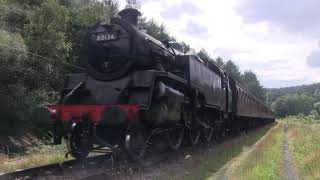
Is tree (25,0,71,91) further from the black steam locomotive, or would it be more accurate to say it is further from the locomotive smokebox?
the locomotive smokebox

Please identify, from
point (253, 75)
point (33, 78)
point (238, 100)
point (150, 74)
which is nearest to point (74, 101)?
point (150, 74)

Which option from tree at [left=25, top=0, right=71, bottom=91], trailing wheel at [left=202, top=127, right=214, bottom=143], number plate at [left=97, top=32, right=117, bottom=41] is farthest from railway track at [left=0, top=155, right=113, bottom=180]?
tree at [left=25, top=0, right=71, bottom=91]

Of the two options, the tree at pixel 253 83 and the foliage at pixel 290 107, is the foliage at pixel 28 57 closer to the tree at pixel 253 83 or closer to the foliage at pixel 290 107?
the tree at pixel 253 83

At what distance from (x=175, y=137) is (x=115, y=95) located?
3421 mm

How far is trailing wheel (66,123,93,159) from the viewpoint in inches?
441

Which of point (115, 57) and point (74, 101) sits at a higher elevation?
point (115, 57)

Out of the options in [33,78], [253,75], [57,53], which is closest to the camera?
[33,78]

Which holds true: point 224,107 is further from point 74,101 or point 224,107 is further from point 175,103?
point 74,101

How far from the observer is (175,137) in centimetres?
1450

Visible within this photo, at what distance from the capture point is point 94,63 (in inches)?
489

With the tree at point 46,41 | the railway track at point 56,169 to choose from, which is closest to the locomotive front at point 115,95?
the railway track at point 56,169

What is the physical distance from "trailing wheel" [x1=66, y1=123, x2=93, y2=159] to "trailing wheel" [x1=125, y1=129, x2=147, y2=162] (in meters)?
1.02

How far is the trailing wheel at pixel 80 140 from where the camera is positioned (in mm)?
11211

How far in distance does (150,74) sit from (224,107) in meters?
9.98
